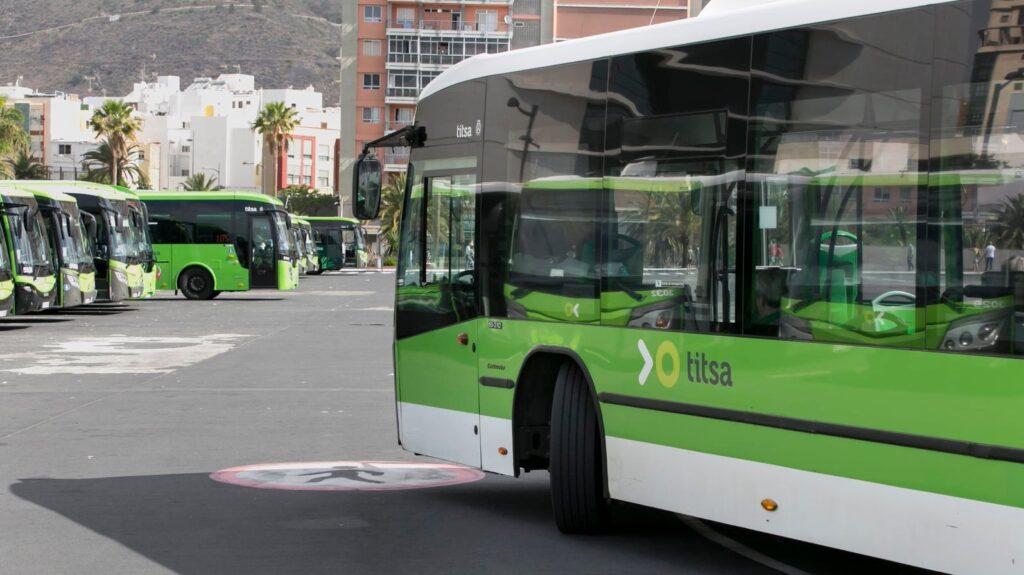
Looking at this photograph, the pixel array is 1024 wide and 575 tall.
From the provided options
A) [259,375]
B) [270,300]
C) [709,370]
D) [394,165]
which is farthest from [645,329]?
[394,165]

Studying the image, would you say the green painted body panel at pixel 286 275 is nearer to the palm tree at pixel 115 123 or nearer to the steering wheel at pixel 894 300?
the steering wheel at pixel 894 300

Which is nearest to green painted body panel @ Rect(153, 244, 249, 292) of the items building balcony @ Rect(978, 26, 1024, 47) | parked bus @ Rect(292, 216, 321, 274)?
parked bus @ Rect(292, 216, 321, 274)

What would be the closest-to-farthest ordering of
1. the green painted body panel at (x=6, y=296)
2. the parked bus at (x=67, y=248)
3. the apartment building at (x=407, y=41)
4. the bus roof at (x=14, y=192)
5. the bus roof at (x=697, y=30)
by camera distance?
the bus roof at (x=697, y=30) < the green painted body panel at (x=6, y=296) < the bus roof at (x=14, y=192) < the parked bus at (x=67, y=248) < the apartment building at (x=407, y=41)

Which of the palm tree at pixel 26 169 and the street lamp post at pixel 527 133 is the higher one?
the palm tree at pixel 26 169

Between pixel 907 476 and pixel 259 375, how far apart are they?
15343mm

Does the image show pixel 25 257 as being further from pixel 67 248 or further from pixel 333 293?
pixel 333 293

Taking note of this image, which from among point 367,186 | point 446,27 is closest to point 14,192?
point 367,186

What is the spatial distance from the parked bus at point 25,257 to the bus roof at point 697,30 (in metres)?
23.9

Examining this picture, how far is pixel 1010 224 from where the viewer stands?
6.23 metres

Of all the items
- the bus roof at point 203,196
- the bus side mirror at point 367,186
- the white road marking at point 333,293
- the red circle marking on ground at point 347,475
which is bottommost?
the white road marking at point 333,293

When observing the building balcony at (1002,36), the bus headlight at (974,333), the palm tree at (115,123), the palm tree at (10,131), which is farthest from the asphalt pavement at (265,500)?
the palm tree at (115,123)

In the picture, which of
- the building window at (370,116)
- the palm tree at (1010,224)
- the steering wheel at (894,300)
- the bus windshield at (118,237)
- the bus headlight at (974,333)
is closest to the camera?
the palm tree at (1010,224)

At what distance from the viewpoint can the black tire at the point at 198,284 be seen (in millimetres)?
52531

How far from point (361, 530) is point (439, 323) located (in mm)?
1712
